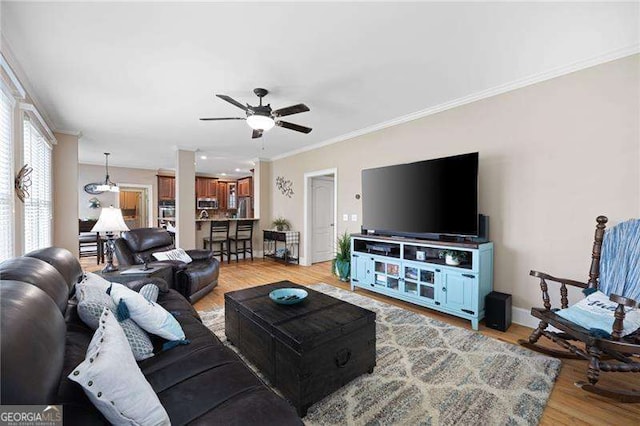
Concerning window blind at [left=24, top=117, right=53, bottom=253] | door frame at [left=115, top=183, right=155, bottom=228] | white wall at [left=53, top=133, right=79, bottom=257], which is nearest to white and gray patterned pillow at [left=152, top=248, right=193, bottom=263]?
window blind at [left=24, top=117, right=53, bottom=253]

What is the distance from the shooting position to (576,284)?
91.6 inches

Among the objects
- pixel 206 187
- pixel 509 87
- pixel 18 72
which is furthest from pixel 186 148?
pixel 509 87

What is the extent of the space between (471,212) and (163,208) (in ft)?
28.5

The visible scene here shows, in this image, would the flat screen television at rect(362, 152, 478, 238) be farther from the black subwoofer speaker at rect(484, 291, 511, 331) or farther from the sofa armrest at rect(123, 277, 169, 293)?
the sofa armrest at rect(123, 277, 169, 293)

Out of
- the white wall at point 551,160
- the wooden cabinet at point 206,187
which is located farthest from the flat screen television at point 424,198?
the wooden cabinet at point 206,187

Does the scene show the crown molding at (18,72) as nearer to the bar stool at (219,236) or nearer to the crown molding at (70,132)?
the crown molding at (70,132)

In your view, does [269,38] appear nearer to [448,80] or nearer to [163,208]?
[448,80]

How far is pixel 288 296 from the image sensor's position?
2.38 metres

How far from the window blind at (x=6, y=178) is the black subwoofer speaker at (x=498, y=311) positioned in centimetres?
449

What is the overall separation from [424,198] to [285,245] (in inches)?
145

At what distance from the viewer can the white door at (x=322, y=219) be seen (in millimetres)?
6199

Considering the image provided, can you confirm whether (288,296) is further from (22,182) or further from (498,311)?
(22,182)

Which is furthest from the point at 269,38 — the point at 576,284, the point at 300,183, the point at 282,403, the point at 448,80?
the point at 300,183

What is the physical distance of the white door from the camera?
6199 millimetres
